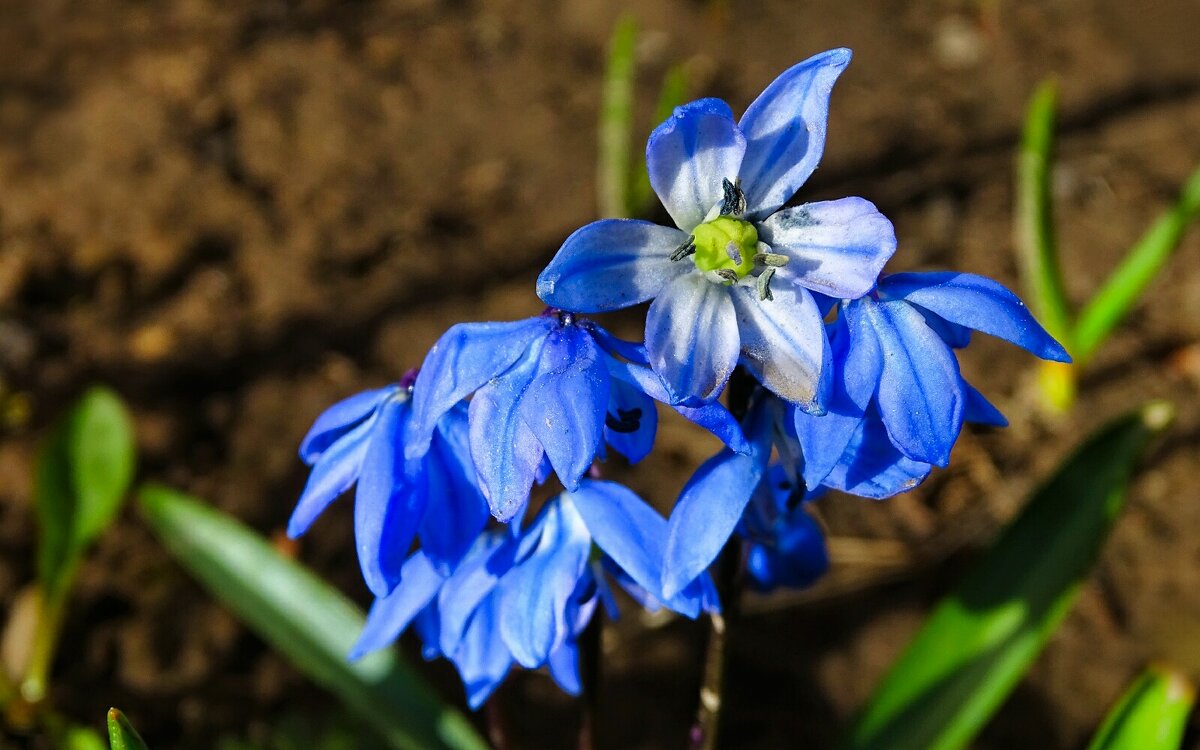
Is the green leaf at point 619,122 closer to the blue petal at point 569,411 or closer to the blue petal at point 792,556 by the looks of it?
the blue petal at point 792,556

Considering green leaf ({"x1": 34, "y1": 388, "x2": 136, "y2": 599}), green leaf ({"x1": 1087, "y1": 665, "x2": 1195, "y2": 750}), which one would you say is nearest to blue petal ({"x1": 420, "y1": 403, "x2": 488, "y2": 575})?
green leaf ({"x1": 1087, "y1": 665, "x2": 1195, "y2": 750})

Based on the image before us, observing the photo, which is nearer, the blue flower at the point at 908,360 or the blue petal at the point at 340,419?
the blue flower at the point at 908,360

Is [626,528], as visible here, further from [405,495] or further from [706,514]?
[405,495]

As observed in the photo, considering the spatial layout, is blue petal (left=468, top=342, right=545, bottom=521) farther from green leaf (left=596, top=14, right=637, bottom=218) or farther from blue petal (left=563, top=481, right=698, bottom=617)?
green leaf (left=596, top=14, right=637, bottom=218)

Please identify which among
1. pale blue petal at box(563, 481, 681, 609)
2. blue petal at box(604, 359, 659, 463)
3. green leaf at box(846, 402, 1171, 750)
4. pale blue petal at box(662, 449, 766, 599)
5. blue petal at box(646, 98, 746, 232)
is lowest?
green leaf at box(846, 402, 1171, 750)

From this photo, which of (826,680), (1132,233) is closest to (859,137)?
(1132,233)

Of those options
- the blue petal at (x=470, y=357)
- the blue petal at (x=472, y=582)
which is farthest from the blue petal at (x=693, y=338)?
the blue petal at (x=472, y=582)

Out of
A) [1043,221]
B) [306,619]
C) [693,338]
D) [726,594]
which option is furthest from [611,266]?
[1043,221]
